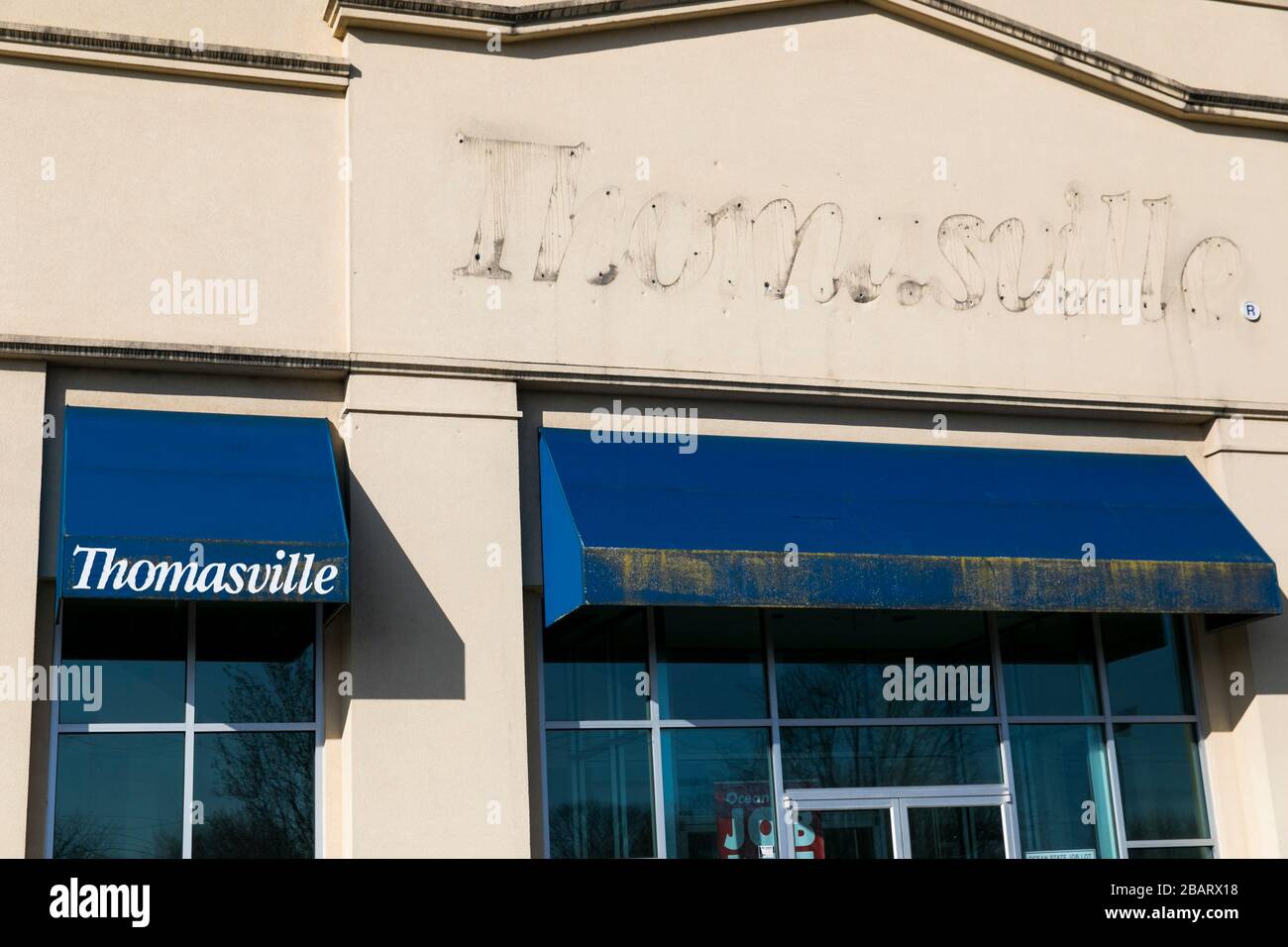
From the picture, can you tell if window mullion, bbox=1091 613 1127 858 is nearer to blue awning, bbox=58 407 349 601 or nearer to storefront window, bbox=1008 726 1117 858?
storefront window, bbox=1008 726 1117 858

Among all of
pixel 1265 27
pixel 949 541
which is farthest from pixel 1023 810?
pixel 1265 27

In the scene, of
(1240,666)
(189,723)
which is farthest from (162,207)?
(1240,666)

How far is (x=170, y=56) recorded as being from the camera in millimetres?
12094

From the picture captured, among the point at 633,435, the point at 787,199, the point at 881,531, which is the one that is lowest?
the point at 881,531

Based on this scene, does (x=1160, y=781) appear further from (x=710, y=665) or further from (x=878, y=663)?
(x=710, y=665)

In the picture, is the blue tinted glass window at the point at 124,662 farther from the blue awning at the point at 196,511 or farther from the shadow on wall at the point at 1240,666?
the shadow on wall at the point at 1240,666

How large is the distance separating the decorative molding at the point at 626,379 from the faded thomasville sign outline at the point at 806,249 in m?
0.80

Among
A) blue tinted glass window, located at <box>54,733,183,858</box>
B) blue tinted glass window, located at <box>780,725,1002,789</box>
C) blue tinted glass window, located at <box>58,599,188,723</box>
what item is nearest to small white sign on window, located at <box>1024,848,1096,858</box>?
blue tinted glass window, located at <box>780,725,1002,789</box>

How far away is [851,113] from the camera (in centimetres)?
1377

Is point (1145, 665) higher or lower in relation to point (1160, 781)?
higher

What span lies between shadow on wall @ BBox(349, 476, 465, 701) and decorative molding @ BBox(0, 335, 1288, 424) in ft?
3.35

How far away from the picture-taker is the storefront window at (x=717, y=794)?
39.8 feet

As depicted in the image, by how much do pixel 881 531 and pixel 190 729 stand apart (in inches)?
210

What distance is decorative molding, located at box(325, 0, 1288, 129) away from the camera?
41.4ft
